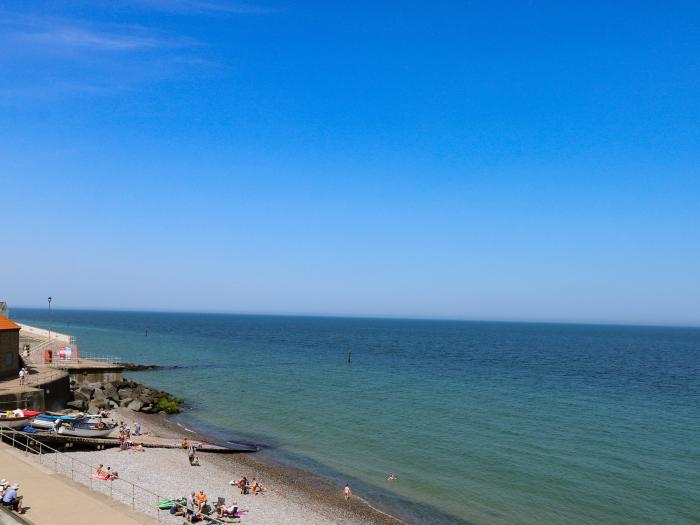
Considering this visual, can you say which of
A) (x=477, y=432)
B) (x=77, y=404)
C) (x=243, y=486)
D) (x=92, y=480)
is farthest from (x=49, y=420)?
(x=477, y=432)

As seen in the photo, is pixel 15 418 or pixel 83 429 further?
pixel 83 429

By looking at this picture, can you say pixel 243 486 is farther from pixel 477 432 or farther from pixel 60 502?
pixel 477 432

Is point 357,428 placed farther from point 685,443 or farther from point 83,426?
point 685,443

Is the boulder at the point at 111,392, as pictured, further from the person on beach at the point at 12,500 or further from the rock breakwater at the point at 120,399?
the person on beach at the point at 12,500

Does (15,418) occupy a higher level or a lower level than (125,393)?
higher

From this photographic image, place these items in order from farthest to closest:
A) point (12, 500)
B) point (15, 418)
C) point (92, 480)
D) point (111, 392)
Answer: point (111, 392)
point (15, 418)
point (92, 480)
point (12, 500)

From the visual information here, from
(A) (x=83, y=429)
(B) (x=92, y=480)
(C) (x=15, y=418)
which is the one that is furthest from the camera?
(A) (x=83, y=429)

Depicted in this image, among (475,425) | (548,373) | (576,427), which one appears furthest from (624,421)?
(548,373)
